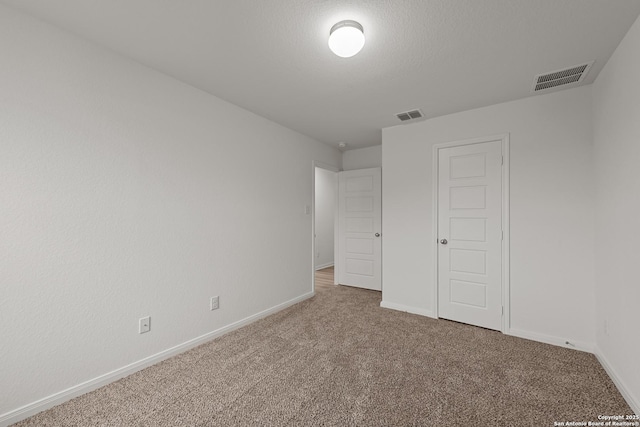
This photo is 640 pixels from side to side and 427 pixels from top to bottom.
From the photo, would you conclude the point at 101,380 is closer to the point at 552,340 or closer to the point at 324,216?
the point at 552,340

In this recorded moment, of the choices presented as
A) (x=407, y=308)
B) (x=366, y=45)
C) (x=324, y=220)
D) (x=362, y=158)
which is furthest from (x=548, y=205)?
(x=324, y=220)

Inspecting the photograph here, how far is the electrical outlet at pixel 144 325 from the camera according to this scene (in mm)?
2121

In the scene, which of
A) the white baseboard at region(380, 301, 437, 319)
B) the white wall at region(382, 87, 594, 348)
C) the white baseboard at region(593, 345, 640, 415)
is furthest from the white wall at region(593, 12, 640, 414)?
the white baseboard at region(380, 301, 437, 319)

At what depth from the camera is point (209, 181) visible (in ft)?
8.72

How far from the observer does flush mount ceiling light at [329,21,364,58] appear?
159cm

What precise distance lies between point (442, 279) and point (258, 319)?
7.50 ft

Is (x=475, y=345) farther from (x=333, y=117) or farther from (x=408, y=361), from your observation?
(x=333, y=117)

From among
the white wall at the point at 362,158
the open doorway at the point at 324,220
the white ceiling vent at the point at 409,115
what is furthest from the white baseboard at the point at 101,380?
the open doorway at the point at 324,220

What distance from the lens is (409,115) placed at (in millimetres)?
→ 3148

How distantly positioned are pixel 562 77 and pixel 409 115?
1355 millimetres

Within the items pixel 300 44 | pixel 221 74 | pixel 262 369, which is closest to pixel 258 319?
pixel 262 369

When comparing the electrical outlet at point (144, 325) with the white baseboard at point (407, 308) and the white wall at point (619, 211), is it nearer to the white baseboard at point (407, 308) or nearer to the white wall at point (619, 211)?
the white baseboard at point (407, 308)

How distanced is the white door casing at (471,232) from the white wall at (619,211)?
73 cm

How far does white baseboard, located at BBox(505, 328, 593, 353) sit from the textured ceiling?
7.87 feet
